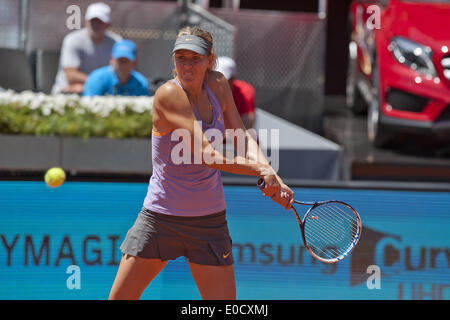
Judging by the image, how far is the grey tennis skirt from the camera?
11.4 feet

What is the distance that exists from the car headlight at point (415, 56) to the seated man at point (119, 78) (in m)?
2.32

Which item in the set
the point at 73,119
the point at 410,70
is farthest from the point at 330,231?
the point at 410,70

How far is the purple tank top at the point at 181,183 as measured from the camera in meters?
3.42

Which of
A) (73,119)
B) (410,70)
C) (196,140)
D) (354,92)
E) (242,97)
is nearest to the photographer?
(196,140)

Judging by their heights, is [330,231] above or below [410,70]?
below

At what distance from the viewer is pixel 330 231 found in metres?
3.88

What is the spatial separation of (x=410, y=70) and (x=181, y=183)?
→ 396 centimetres

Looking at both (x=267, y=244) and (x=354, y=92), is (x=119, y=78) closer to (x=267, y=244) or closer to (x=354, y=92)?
(x=267, y=244)

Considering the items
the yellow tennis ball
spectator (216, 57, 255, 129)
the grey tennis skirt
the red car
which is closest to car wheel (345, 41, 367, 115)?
the red car

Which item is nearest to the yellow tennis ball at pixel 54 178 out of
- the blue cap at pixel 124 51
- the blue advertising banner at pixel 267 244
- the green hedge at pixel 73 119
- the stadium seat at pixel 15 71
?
the blue advertising banner at pixel 267 244

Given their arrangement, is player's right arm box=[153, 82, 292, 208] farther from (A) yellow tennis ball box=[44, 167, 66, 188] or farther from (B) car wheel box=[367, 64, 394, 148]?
(B) car wheel box=[367, 64, 394, 148]
